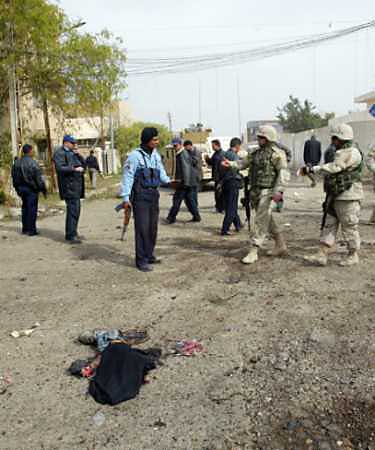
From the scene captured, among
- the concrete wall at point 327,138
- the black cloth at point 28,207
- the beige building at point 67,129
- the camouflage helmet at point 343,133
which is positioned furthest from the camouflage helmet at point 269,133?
the beige building at point 67,129

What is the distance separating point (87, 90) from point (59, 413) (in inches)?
593

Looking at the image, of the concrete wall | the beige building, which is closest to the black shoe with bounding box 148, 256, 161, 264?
the concrete wall

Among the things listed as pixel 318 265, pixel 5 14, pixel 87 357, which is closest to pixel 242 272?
pixel 318 265

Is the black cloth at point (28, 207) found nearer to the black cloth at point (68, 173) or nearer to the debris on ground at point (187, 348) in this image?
the black cloth at point (68, 173)

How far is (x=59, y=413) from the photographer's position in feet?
10.4

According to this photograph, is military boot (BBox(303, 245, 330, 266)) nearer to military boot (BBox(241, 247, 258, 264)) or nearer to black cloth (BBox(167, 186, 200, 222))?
military boot (BBox(241, 247, 258, 264))

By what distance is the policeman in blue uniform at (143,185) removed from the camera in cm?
609

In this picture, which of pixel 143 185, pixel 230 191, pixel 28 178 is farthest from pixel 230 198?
pixel 28 178

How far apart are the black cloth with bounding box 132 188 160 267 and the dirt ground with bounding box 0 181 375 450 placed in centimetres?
32

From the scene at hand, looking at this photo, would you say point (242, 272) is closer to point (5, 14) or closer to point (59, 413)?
point (59, 413)

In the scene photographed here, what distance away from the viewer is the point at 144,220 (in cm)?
621

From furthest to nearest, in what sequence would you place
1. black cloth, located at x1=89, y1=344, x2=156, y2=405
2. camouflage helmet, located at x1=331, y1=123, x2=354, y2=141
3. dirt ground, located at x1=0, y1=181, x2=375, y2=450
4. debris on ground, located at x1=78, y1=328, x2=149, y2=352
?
camouflage helmet, located at x1=331, y1=123, x2=354, y2=141, debris on ground, located at x1=78, y1=328, x2=149, y2=352, black cloth, located at x1=89, y1=344, x2=156, y2=405, dirt ground, located at x1=0, y1=181, x2=375, y2=450

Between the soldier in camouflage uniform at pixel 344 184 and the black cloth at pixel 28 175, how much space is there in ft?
17.3

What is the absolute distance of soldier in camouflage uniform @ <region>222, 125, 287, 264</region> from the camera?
6070 millimetres
